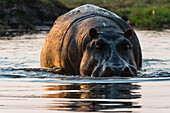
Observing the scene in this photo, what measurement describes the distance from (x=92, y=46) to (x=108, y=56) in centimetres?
46

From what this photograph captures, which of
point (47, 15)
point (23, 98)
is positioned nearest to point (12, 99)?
point (23, 98)

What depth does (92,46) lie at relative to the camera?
7.07m

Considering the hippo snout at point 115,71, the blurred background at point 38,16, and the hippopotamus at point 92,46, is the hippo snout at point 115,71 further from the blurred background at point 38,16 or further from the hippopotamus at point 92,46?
the blurred background at point 38,16

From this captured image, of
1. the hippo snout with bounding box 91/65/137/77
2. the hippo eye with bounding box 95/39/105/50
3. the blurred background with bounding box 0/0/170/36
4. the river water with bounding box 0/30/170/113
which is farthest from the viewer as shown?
the blurred background with bounding box 0/0/170/36

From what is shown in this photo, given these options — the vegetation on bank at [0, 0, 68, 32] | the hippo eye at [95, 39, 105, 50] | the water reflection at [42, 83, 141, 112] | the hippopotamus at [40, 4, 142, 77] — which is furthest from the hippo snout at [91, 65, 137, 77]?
the vegetation on bank at [0, 0, 68, 32]

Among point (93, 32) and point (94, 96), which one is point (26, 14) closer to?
point (93, 32)

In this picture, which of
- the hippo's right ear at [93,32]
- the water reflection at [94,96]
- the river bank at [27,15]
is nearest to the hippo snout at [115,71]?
the water reflection at [94,96]

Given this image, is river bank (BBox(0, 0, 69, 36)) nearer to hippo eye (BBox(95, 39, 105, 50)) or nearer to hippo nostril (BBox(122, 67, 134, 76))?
hippo eye (BBox(95, 39, 105, 50))

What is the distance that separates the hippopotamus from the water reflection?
1.98ft

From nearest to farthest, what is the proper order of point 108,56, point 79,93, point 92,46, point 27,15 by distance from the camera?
point 79,93
point 108,56
point 92,46
point 27,15

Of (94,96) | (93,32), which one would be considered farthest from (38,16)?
(94,96)

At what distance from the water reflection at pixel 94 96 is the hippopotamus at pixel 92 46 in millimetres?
603

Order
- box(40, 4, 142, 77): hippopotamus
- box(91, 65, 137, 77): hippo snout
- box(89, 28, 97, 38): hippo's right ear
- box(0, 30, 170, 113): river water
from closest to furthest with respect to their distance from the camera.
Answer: box(0, 30, 170, 113): river water, box(91, 65, 137, 77): hippo snout, box(40, 4, 142, 77): hippopotamus, box(89, 28, 97, 38): hippo's right ear

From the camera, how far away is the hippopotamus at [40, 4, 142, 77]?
666cm
